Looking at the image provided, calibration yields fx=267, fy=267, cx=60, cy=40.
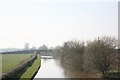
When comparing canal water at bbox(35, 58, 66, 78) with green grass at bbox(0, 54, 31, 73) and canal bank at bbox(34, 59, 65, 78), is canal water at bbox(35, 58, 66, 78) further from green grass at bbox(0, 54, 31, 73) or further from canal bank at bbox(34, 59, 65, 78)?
green grass at bbox(0, 54, 31, 73)

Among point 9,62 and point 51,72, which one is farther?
point 9,62

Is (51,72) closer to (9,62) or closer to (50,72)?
(50,72)

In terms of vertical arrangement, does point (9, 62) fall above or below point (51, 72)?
above

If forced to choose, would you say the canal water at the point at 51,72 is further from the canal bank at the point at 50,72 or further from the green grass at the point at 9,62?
the green grass at the point at 9,62

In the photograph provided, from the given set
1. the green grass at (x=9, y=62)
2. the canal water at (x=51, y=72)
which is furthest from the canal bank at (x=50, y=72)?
the green grass at (x=9, y=62)

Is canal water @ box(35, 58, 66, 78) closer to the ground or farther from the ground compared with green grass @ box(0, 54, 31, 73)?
closer to the ground

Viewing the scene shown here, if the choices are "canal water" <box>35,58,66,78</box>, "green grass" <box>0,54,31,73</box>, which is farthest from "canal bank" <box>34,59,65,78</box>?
"green grass" <box>0,54,31,73</box>

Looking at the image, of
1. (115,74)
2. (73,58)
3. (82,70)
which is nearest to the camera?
(115,74)

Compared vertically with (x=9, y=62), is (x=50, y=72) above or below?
below

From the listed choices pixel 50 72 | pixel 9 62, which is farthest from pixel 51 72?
pixel 9 62

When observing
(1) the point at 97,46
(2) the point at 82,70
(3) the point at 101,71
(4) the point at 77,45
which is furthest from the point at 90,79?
(4) the point at 77,45

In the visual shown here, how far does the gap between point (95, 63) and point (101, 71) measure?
1.20 meters

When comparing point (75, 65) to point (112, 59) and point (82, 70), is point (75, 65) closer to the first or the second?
point (82, 70)

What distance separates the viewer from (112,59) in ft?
101
